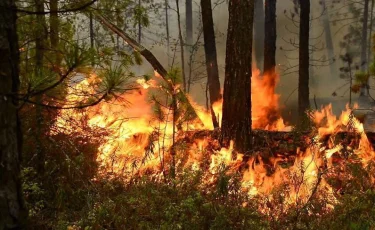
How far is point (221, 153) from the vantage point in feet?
21.2

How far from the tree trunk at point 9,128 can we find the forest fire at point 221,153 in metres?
2.85

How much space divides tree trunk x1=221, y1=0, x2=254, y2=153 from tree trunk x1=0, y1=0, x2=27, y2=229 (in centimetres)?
458

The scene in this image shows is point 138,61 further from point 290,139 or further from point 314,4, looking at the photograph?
point 314,4

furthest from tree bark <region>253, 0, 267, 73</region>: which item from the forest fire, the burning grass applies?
the burning grass

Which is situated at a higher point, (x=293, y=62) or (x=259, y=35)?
(x=259, y=35)

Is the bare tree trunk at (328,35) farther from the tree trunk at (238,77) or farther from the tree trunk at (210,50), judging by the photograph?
the tree trunk at (238,77)

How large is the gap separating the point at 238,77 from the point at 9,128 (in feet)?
15.5

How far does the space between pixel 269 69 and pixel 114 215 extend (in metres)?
9.85

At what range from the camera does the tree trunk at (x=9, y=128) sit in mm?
2209

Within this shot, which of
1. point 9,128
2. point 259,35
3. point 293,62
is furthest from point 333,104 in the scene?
point 9,128

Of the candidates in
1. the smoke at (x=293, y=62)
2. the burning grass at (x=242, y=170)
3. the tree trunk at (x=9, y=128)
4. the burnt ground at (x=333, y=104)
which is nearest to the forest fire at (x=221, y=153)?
the burning grass at (x=242, y=170)

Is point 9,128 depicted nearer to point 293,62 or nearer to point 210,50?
point 210,50

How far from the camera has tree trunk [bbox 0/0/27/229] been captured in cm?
221

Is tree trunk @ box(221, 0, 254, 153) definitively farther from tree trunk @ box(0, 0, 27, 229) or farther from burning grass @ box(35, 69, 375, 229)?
tree trunk @ box(0, 0, 27, 229)
